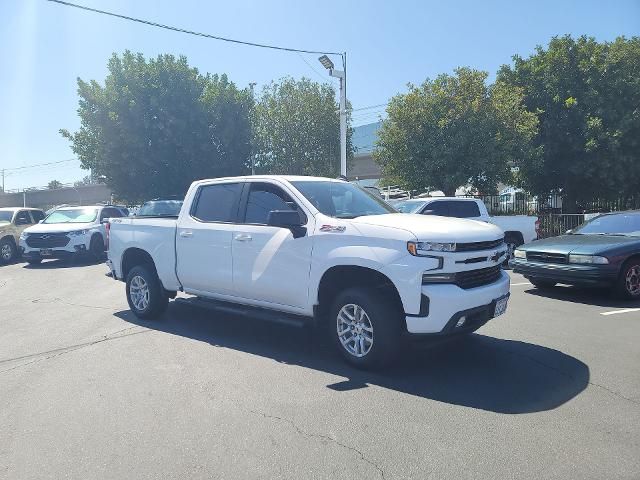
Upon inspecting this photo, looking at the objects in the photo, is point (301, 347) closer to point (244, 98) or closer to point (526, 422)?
point (526, 422)

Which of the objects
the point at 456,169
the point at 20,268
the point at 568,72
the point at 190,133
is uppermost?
the point at 568,72

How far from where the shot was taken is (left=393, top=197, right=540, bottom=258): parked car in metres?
12.7

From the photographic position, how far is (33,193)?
251 feet

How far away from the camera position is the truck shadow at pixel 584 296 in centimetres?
832

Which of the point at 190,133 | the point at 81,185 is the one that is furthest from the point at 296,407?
the point at 81,185

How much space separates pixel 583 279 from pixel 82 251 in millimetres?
13324

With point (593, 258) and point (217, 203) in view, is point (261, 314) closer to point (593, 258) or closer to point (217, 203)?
point (217, 203)

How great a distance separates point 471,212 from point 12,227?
14668mm

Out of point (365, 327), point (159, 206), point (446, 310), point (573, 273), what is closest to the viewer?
point (446, 310)

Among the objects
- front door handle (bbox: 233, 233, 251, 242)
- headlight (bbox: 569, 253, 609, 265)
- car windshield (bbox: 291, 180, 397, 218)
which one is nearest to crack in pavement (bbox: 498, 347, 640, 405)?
car windshield (bbox: 291, 180, 397, 218)

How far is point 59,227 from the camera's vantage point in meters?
15.5

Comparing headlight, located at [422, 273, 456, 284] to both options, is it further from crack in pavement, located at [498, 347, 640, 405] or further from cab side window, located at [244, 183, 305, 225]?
cab side window, located at [244, 183, 305, 225]

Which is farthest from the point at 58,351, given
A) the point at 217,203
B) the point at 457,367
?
the point at 457,367

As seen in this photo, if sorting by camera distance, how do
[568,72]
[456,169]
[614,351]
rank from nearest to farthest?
[614,351]
[456,169]
[568,72]
